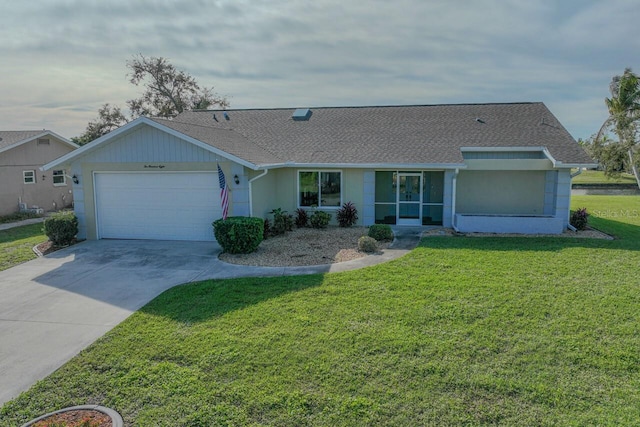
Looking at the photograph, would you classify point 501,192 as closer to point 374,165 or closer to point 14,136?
point 374,165

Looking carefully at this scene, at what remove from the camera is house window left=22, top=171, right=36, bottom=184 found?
71.0ft

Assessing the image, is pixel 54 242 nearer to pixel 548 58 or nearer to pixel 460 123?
pixel 460 123

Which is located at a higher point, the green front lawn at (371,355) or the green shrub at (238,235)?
the green shrub at (238,235)

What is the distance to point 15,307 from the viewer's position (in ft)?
26.6

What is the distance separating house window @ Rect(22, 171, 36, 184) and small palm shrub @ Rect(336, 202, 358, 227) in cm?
1705

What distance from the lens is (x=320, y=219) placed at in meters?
15.9

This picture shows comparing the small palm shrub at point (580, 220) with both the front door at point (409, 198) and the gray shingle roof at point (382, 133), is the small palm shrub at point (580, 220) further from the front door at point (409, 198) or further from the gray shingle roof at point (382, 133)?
the front door at point (409, 198)

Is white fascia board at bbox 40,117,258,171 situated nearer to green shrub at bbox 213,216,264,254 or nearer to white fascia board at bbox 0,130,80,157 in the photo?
green shrub at bbox 213,216,264,254

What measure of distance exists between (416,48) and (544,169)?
7.06 metres

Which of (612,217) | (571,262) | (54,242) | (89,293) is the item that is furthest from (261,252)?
(612,217)

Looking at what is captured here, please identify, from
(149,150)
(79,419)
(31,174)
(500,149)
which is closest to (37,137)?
(31,174)

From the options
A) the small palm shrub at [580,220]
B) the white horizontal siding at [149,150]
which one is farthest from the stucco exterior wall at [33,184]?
the small palm shrub at [580,220]

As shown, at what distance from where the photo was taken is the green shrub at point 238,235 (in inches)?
464

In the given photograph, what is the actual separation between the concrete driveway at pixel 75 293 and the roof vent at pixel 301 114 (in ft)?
31.9
